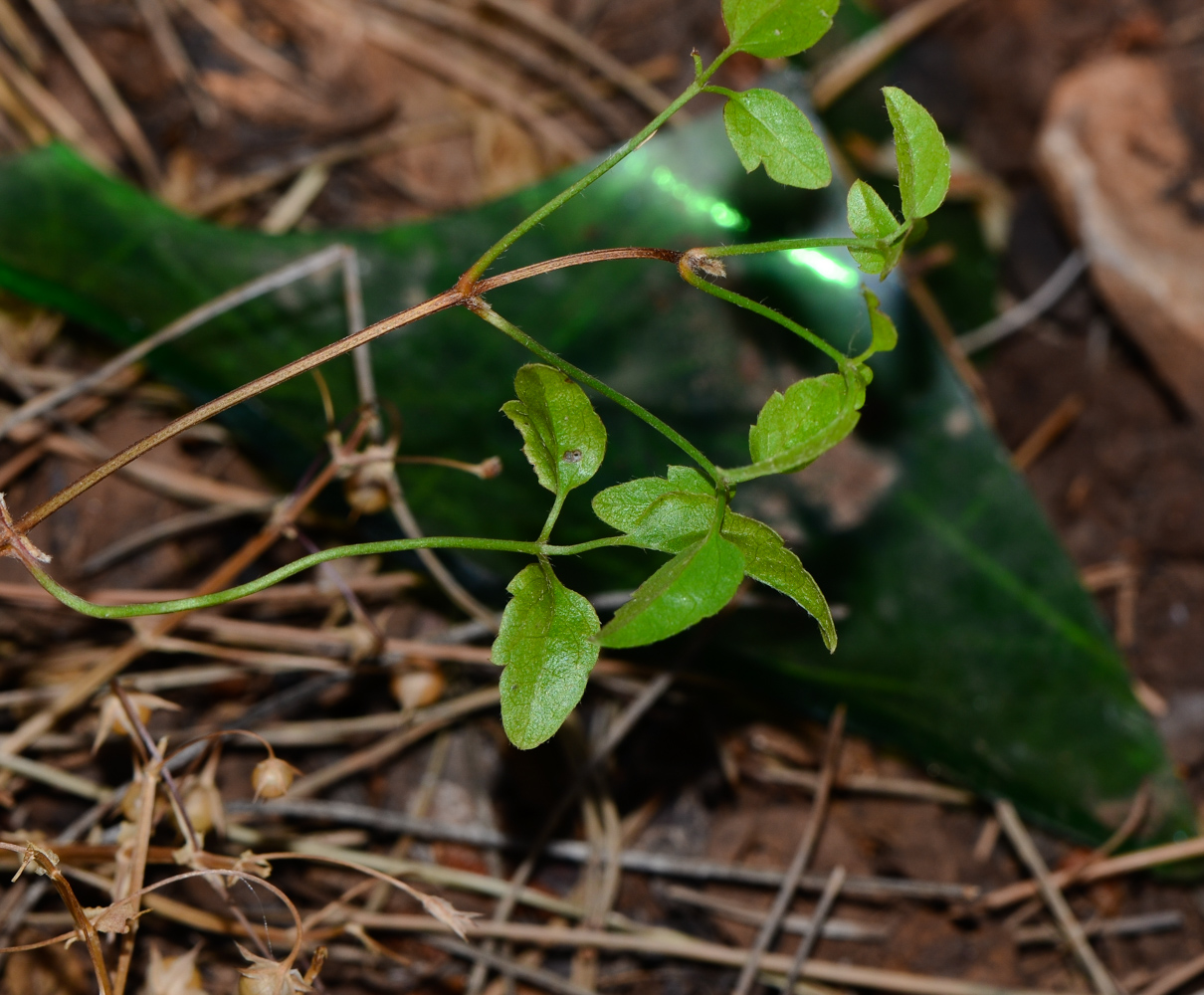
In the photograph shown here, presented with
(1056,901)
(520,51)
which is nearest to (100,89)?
(520,51)

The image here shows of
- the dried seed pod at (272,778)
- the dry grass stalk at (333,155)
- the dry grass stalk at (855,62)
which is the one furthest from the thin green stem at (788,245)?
the dry grass stalk at (855,62)

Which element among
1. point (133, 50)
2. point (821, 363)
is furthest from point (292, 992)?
point (133, 50)

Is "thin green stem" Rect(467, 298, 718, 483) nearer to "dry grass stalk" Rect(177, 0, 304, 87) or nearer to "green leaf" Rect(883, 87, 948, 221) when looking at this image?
"green leaf" Rect(883, 87, 948, 221)

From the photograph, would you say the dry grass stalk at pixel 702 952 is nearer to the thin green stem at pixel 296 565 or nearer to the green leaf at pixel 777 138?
the thin green stem at pixel 296 565

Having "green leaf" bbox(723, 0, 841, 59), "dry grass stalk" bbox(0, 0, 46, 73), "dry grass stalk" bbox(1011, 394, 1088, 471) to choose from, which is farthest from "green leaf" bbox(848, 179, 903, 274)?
"dry grass stalk" bbox(0, 0, 46, 73)

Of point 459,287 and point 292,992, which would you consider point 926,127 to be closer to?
point 459,287

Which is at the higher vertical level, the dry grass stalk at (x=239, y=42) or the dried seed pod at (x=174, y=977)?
the dry grass stalk at (x=239, y=42)
